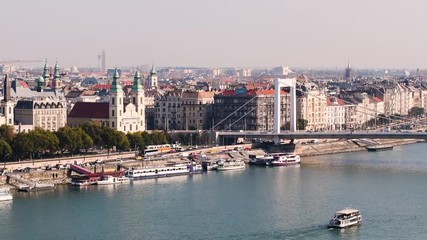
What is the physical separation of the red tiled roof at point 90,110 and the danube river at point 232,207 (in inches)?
287

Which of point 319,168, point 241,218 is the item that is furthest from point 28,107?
point 241,218

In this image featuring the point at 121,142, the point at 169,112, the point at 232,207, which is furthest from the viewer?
the point at 169,112

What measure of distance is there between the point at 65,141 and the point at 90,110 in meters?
6.36

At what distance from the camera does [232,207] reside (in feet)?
64.4

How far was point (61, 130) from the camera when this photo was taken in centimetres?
2655

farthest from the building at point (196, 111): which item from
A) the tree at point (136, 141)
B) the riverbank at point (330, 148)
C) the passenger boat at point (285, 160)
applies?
the passenger boat at point (285, 160)

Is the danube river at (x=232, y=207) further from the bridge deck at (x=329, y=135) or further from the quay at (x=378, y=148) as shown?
the quay at (x=378, y=148)

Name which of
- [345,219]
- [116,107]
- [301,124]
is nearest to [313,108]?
[301,124]

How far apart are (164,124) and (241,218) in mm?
17809

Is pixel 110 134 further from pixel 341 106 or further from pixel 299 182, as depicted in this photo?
pixel 341 106

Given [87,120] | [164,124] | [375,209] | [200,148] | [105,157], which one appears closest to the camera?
[375,209]

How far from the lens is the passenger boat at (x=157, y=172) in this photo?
78.9ft

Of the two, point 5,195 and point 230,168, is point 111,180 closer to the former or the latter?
point 5,195

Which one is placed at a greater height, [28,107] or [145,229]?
[28,107]
